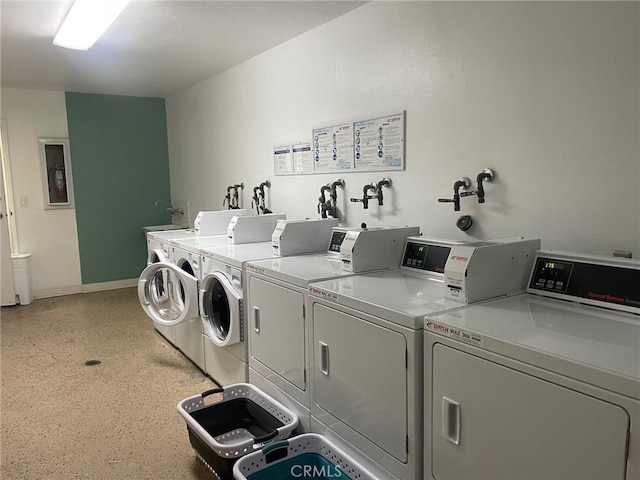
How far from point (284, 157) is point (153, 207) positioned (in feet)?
10.1

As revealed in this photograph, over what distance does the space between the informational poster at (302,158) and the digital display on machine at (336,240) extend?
0.78 m

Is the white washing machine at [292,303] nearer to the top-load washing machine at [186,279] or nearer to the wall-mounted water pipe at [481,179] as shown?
the wall-mounted water pipe at [481,179]

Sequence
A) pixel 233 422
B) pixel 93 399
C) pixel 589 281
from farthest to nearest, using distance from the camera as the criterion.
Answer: pixel 93 399, pixel 233 422, pixel 589 281

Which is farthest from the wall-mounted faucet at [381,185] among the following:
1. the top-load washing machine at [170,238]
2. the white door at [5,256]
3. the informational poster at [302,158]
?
the white door at [5,256]

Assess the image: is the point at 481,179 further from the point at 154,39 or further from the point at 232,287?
the point at 154,39

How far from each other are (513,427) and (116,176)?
19.0 ft

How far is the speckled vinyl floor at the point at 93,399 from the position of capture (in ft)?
7.83

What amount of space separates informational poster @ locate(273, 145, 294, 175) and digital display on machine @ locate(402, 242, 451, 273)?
167cm

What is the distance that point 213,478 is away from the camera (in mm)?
2266

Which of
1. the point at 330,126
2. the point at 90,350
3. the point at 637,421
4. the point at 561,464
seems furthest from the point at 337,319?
the point at 90,350

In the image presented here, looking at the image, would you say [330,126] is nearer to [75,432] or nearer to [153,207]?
[75,432]

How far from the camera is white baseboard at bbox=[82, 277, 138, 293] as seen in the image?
6.03 meters

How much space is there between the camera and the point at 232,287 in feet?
9.32

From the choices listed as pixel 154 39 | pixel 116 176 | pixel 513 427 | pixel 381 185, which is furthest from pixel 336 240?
pixel 116 176
